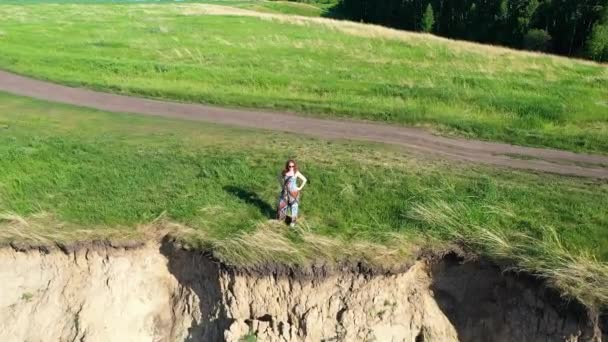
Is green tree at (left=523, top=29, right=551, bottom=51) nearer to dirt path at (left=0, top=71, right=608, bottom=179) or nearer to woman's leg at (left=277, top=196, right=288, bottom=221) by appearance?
dirt path at (left=0, top=71, right=608, bottom=179)

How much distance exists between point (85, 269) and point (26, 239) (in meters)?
1.62

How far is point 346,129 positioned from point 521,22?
4792cm

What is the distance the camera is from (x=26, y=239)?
41.4ft

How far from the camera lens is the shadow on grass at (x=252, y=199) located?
1380 cm

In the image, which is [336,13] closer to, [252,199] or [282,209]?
[252,199]

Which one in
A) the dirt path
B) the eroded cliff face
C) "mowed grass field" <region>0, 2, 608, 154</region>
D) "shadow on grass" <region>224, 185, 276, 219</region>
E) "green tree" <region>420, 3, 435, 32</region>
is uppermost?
"green tree" <region>420, 3, 435, 32</region>

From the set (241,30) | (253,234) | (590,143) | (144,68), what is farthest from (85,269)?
(241,30)

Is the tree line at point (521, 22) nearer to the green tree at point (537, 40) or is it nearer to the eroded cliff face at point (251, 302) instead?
the green tree at point (537, 40)

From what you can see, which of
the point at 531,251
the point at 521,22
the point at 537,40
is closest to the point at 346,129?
the point at 531,251

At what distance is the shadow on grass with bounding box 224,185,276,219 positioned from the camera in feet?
45.3

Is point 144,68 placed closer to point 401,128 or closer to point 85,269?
point 401,128

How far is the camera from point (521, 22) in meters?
60.1

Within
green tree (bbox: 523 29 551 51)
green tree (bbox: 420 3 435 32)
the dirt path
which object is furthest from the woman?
green tree (bbox: 420 3 435 32)

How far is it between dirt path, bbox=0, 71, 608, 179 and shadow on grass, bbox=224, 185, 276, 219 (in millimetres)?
6018
